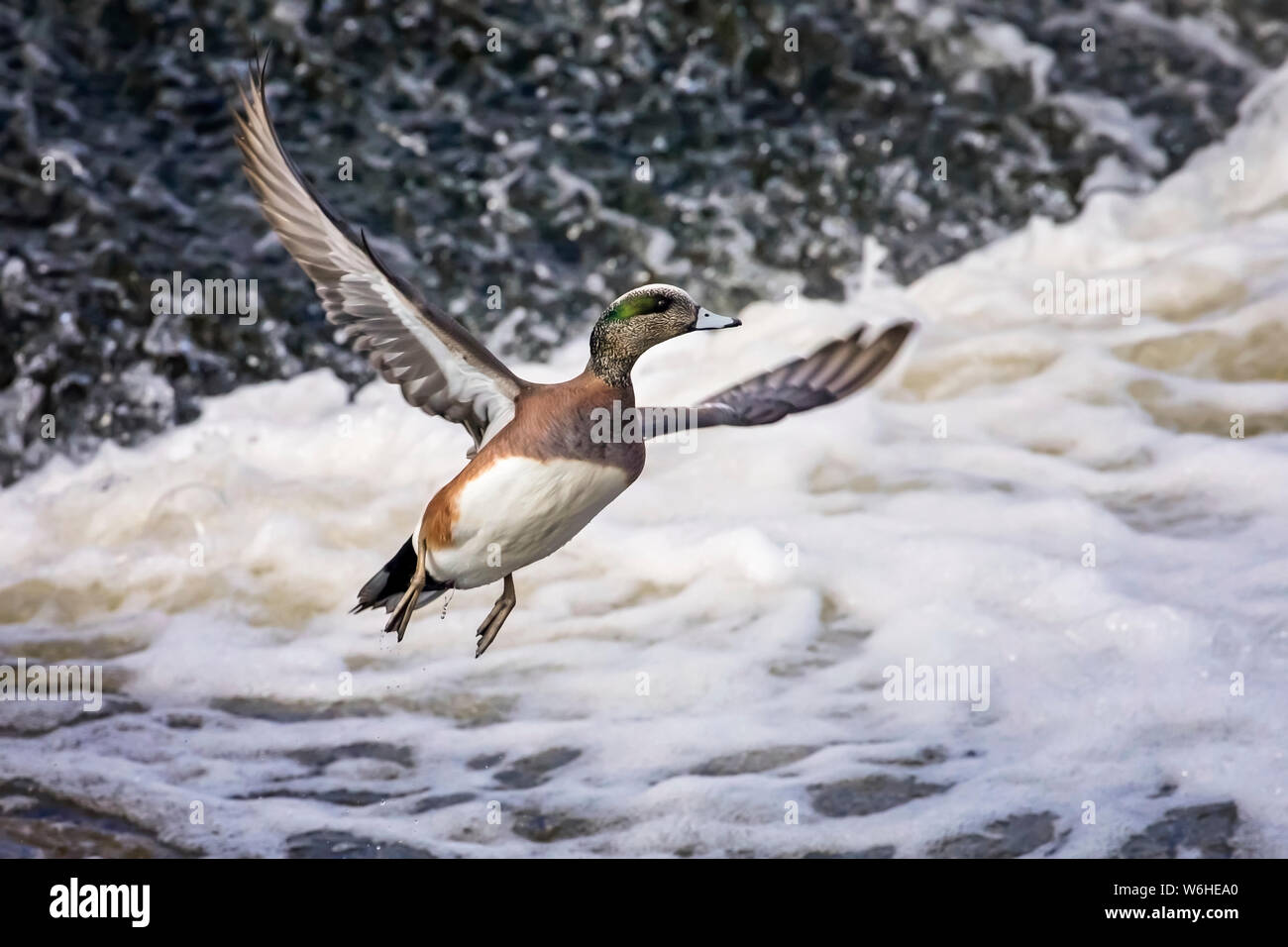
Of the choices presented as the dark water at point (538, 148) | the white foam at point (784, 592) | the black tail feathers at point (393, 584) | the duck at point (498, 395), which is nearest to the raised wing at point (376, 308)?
the duck at point (498, 395)

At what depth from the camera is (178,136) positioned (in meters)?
9.24

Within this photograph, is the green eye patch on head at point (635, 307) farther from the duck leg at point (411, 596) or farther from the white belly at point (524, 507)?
the duck leg at point (411, 596)

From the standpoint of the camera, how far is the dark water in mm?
8570

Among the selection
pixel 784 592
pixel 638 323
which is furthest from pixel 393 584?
pixel 784 592

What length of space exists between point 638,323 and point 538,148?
6215 millimetres

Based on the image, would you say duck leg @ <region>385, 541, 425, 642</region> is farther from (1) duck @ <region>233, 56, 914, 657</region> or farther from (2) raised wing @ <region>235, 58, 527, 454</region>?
(2) raised wing @ <region>235, 58, 527, 454</region>

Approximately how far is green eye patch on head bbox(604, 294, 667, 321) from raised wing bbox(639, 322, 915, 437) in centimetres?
30

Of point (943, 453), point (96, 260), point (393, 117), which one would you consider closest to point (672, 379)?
point (943, 453)

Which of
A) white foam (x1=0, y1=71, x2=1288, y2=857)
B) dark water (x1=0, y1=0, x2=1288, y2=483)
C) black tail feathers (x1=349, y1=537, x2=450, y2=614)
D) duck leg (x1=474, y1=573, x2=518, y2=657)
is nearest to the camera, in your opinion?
duck leg (x1=474, y1=573, x2=518, y2=657)

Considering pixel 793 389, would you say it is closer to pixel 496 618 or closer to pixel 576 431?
pixel 576 431

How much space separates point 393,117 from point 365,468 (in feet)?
8.87

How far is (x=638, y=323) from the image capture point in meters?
3.54

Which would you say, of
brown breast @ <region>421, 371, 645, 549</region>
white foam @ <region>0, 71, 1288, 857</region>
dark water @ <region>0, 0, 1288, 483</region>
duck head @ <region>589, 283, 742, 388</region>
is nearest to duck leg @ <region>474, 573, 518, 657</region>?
brown breast @ <region>421, 371, 645, 549</region>
